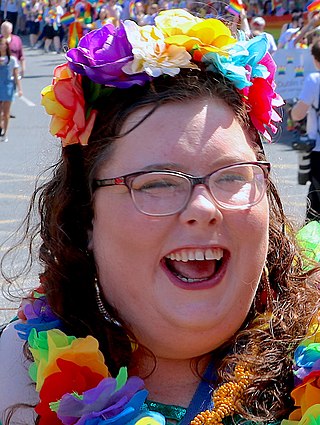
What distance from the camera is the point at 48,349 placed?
70.5 inches

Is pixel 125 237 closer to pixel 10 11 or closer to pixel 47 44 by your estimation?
pixel 47 44

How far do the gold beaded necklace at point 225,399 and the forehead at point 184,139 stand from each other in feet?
1.41

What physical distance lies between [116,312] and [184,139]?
1.26ft

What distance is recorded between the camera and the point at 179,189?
164 centimetres

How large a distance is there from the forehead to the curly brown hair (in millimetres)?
23

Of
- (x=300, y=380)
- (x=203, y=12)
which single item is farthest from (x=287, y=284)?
(x=203, y=12)

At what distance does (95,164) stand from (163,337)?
1.23 ft

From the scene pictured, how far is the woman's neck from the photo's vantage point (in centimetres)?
178

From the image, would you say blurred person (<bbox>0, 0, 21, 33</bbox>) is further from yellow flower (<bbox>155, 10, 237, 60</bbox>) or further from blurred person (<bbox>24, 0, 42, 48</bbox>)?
yellow flower (<bbox>155, 10, 237, 60</bbox>)

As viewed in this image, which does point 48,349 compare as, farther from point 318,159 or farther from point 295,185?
point 295,185

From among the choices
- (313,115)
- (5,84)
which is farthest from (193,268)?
(5,84)

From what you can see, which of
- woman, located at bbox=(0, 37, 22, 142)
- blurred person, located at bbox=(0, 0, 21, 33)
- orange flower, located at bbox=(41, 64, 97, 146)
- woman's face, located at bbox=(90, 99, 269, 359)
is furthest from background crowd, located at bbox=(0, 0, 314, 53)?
woman's face, located at bbox=(90, 99, 269, 359)

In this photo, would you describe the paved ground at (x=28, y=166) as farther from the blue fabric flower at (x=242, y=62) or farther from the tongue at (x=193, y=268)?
the tongue at (x=193, y=268)

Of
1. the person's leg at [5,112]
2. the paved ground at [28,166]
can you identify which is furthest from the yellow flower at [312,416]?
the person's leg at [5,112]
